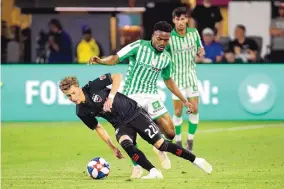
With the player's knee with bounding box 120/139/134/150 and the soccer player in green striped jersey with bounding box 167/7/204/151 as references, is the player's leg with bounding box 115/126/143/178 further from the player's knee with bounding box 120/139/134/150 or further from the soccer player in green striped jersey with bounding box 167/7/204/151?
the soccer player in green striped jersey with bounding box 167/7/204/151

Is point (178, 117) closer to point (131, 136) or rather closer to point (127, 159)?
point (127, 159)

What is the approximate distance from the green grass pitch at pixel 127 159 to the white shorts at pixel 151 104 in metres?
0.82

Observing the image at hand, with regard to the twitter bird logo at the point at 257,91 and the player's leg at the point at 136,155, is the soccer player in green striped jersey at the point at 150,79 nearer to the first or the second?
the player's leg at the point at 136,155

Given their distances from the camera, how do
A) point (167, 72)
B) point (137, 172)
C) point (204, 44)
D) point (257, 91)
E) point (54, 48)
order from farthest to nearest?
point (54, 48) < point (204, 44) < point (257, 91) < point (167, 72) < point (137, 172)

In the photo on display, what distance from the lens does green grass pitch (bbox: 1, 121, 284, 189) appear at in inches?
543

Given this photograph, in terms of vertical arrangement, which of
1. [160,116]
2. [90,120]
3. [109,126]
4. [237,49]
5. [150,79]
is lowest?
[109,126]

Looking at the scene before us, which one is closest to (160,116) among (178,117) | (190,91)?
(190,91)

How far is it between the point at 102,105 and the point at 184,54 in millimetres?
4373

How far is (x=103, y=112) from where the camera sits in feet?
45.6

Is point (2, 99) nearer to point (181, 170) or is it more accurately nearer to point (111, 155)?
point (111, 155)

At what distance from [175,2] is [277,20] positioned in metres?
2.61

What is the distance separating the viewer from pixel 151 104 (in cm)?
1530

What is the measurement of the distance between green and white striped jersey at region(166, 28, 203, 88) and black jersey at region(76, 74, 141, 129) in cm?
386

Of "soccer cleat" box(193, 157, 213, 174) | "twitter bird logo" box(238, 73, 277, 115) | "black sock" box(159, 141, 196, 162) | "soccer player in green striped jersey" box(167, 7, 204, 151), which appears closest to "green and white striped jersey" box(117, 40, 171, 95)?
"black sock" box(159, 141, 196, 162)
